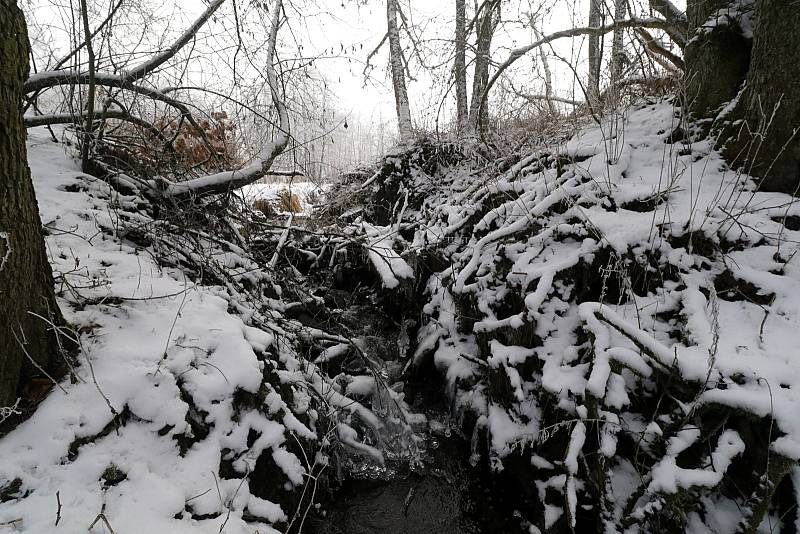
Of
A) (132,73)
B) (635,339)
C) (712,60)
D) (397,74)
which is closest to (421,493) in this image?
(635,339)

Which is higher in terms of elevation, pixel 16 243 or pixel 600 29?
pixel 600 29

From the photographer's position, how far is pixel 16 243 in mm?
1500

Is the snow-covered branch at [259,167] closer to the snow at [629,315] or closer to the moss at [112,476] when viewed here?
the snow at [629,315]

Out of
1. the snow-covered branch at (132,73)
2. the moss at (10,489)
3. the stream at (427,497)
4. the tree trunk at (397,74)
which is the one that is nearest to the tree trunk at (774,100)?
the stream at (427,497)

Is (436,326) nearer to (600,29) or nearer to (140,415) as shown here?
(140,415)

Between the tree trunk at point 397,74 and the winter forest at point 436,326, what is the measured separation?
457cm

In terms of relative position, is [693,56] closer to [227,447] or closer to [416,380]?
[416,380]

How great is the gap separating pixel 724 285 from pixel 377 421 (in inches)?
101

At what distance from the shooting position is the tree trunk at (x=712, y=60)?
9.76 ft

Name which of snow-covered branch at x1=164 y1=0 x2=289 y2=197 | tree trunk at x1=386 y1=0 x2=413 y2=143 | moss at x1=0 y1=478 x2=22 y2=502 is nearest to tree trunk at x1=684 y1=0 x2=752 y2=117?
snow-covered branch at x1=164 y1=0 x2=289 y2=197

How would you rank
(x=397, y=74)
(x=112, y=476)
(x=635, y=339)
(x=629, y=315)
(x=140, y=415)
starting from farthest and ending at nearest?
(x=397, y=74)
(x=629, y=315)
(x=635, y=339)
(x=140, y=415)
(x=112, y=476)

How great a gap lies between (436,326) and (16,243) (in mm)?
3164

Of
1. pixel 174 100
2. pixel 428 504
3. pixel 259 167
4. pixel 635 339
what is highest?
pixel 174 100

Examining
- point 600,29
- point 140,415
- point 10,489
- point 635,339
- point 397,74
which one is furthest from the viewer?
point 397,74
